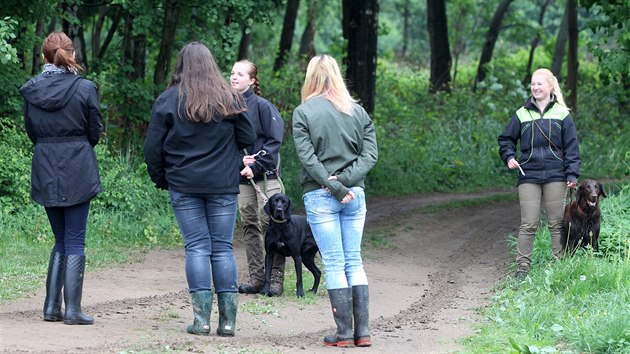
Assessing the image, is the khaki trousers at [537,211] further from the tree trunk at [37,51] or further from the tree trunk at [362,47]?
the tree trunk at [362,47]

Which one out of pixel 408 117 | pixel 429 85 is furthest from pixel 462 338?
pixel 429 85

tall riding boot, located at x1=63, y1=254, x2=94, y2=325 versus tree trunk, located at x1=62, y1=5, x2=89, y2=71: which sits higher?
tree trunk, located at x1=62, y1=5, x2=89, y2=71

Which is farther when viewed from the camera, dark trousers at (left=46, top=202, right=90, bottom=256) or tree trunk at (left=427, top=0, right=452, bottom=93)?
tree trunk at (left=427, top=0, right=452, bottom=93)

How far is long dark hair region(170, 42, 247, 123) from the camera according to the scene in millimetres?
7430

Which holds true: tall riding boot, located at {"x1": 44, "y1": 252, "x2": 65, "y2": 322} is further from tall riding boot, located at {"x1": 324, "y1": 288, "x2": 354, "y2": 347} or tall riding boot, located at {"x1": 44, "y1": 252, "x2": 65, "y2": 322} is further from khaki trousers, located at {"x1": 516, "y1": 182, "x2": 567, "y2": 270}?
khaki trousers, located at {"x1": 516, "y1": 182, "x2": 567, "y2": 270}

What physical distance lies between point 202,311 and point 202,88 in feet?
5.49

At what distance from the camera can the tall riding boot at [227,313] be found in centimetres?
778

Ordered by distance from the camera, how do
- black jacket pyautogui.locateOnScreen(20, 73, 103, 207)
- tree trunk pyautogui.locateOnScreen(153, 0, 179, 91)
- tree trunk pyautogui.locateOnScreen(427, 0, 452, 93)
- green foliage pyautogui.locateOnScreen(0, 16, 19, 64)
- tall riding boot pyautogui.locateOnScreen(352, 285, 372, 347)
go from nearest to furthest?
tall riding boot pyautogui.locateOnScreen(352, 285, 372, 347), black jacket pyautogui.locateOnScreen(20, 73, 103, 207), green foliage pyautogui.locateOnScreen(0, 16, 19, 64), tree trunk pyautogui.locateOnScreen(153, 0, 179, 91), tree trunk pyautogui.locateOnScreen(427, 0, 452, 93)

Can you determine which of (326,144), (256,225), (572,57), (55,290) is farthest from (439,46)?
(55,290)

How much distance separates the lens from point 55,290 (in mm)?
8070

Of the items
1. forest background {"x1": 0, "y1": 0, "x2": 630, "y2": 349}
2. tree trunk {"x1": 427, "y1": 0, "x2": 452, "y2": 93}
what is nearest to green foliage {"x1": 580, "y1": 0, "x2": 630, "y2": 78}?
forest background {"x1": 0, "y1": 0, "x2": 630, "y2": 349}

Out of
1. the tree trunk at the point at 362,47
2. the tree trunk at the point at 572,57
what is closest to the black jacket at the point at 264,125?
the tree trunk at the point at 362,47

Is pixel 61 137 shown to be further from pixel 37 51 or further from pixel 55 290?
pixel 37 51

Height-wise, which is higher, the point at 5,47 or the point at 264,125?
the point at 5,47
